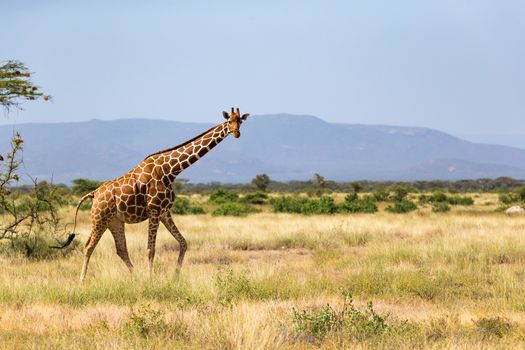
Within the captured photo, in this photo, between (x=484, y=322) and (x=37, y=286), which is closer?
(x=484, y=322)

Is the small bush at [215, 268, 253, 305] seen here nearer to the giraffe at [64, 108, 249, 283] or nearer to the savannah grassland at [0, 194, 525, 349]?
the savannah grassland at [0, 194, 525, 349]

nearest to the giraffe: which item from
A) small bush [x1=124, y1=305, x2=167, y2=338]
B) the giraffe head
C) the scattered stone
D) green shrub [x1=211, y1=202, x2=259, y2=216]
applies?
the giraffe head

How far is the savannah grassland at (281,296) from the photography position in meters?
7.62

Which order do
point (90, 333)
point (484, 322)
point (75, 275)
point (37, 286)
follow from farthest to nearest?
1. point (75, 275)
2. point (37, 286)
3. point (484, 322)
4. point (90, 333)

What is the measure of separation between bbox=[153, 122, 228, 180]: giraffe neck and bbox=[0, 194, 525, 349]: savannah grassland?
181cm

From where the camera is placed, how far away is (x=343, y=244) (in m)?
18.3

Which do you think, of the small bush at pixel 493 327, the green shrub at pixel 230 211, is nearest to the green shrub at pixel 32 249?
the small bush at pixel 493 327

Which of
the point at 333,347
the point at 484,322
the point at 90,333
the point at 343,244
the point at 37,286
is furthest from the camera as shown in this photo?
the point at 343,244

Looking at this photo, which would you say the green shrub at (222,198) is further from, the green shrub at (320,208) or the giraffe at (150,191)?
the giraffe at (150,191)

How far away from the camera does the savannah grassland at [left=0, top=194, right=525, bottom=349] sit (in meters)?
7.62

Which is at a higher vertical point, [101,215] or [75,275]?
[101,215]

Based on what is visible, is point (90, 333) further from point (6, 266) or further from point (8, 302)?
point (6, 266)

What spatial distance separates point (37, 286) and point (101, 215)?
5.33 ft

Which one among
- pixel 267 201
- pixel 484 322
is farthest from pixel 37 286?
pixel 267 201
